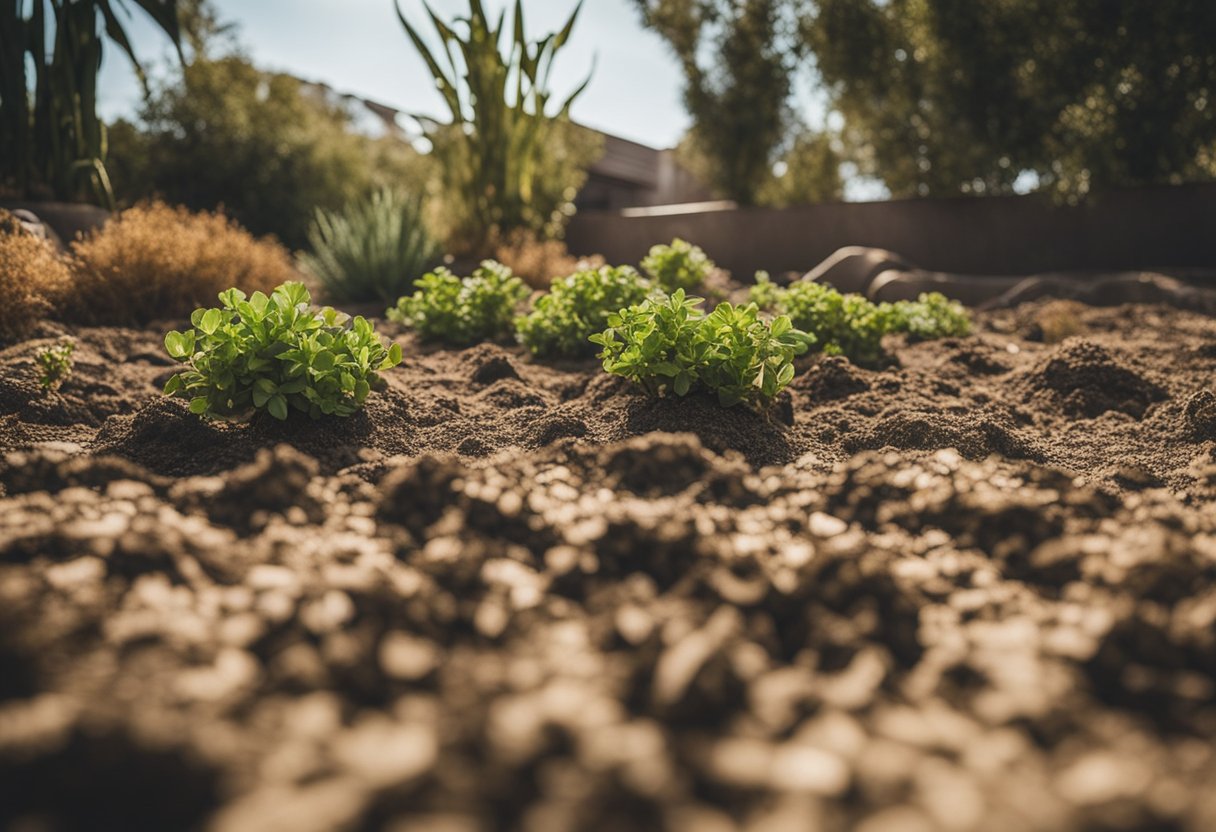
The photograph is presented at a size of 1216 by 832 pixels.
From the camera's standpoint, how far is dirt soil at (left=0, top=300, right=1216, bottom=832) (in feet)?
2.91

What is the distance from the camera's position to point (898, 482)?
2236mm

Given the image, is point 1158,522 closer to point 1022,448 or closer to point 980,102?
point 1022,448

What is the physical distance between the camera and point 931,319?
16.6ft

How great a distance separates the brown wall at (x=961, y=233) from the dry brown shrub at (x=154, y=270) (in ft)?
18.2

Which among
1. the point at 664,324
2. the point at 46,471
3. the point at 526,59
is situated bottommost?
the point at 46,471

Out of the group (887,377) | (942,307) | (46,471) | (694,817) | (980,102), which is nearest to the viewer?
(694,817)

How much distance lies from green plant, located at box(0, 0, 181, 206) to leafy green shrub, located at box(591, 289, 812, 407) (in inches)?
227

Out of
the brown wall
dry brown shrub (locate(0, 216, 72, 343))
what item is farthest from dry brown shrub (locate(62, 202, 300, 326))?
the brown wall

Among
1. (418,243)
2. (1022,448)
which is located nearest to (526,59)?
(418,243)

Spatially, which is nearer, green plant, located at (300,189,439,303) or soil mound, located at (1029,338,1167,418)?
soil mound, located at (1029,338,1167,418)

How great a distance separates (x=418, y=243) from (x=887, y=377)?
14.6 feet

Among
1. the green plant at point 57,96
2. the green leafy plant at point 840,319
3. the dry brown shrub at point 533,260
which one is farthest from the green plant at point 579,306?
the green plant at point 57,96

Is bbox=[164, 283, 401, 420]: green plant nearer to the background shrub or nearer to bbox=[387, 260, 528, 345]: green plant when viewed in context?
bbox=[387, 260, 528, 345]: green plant

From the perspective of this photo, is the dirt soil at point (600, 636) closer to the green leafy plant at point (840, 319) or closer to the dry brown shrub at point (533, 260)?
the green leafy plant at point (840, 319)
